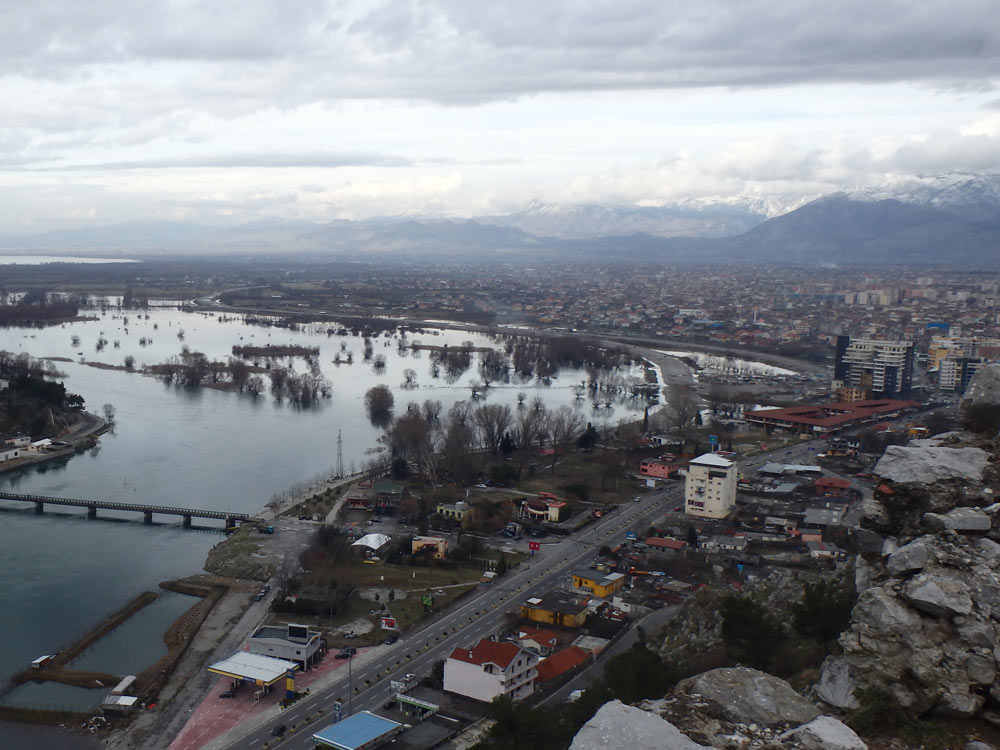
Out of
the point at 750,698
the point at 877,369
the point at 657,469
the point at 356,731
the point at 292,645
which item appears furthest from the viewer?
the point at 877,369

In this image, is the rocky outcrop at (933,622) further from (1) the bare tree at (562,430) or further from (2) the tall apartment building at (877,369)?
(2) the tall apartment building at (877,369)

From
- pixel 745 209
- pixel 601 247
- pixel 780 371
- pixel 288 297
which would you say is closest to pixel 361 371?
pixel 780 371

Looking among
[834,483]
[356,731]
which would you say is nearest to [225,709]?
[356,731]

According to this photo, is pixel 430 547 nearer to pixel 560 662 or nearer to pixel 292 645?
pixel 292 645

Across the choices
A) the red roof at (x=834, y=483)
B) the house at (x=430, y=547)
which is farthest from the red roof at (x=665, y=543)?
the red roof at (x=834, y=483)

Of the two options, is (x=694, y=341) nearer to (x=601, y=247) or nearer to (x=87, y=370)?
(x=87, y=370)

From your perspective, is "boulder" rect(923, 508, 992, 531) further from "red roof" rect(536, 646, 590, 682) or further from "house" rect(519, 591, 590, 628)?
"house" rect(519, 591, 590, 628)
